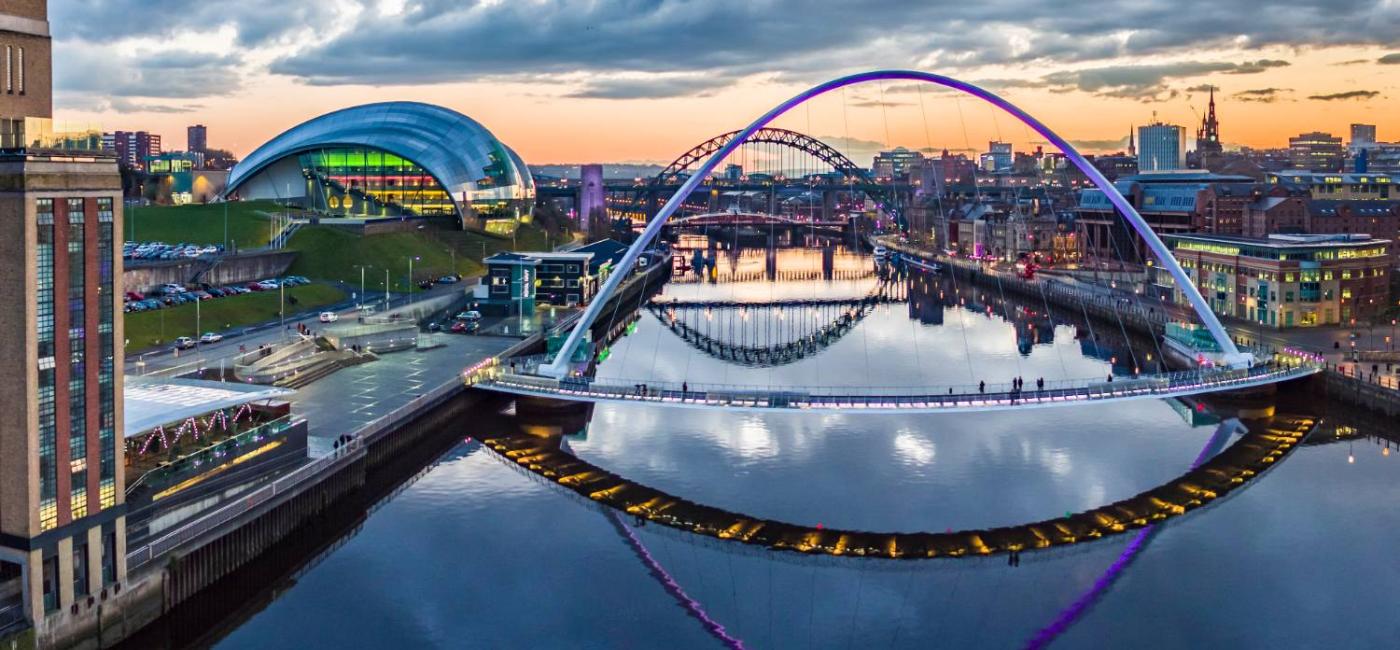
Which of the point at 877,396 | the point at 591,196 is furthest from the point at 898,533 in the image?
the point at 591,196

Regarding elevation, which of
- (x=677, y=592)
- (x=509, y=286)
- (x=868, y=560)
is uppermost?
(x=509, y=286)

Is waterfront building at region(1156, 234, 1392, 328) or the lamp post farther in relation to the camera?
the lamp post

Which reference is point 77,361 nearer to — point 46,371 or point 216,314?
point 46,371

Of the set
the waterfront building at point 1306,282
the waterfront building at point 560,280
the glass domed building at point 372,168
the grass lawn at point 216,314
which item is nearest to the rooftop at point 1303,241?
the waterfront building at point 1306,282

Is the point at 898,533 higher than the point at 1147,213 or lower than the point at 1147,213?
lower

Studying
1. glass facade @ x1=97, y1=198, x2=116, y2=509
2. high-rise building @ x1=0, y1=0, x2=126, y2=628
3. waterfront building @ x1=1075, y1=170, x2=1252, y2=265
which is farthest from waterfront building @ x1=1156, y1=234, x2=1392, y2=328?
high-rise building @ x1=0, y1=0, x2=126, y2=628

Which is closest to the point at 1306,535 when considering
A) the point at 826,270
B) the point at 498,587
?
the point at 498,587

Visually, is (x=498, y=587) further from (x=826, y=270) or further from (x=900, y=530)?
(x=826, y=270)

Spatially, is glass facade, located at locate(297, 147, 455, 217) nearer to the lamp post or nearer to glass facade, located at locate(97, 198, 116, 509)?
the lamp post
